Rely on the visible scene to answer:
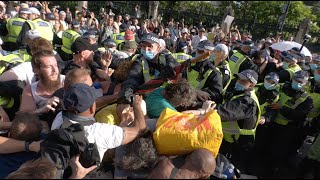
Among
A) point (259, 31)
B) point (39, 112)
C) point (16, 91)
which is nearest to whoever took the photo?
point (39, 112)

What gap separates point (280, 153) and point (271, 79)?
1.12 metres

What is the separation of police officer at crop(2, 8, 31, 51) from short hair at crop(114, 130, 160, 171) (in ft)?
17.9

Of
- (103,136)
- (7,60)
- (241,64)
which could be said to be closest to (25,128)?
(103,136)

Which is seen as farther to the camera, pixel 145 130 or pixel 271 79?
pixel 271 79

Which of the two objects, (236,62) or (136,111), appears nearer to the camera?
(136,111)

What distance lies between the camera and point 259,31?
18.5 meters

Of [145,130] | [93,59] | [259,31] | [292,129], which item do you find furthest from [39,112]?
[259,31]

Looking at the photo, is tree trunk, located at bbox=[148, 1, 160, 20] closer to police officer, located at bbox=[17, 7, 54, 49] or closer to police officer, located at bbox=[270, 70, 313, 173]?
police officer, located at bbox=[17, 7, 54, 49]

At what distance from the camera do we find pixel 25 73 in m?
3.43

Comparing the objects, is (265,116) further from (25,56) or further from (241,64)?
(25,56)

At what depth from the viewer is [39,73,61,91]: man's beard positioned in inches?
123

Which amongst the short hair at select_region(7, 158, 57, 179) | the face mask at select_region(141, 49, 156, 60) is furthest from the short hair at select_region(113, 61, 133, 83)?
the short hair at select_region(7, 158, 57, 179)

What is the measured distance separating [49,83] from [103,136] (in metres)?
1.20

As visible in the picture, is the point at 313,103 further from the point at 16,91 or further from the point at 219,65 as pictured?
the point at 16,91
